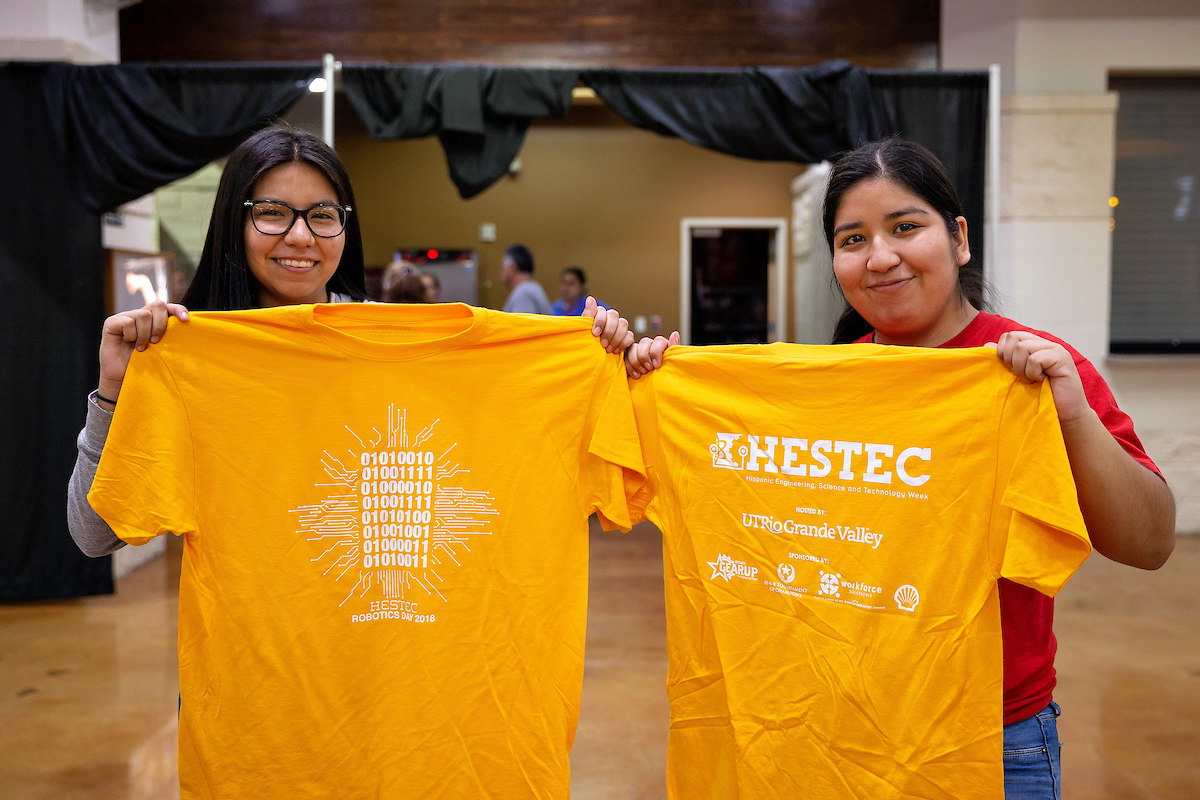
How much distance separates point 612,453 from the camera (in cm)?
137

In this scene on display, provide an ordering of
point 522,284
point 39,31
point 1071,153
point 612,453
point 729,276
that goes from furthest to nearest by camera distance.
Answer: point 729,276
point 522,284
point 1071,153
point 39,31
point 612,453

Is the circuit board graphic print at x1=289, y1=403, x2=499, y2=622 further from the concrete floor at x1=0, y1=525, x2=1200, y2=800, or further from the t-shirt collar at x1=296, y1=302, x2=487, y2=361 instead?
the concrete floor at x1=0, y1=525, x2=1200, y2=800

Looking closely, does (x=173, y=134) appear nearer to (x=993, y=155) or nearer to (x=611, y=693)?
(x=611, y=693)

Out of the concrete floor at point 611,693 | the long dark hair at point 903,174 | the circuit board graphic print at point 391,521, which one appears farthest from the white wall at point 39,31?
the long dark hair at point 903,174

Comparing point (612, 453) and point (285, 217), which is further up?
point (285, 217)

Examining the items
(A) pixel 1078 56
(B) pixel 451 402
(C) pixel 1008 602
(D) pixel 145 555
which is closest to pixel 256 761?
(B) pixel 451 402

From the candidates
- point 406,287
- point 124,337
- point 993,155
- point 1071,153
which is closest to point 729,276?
point 1071,153

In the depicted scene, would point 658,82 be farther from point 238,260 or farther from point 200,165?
point 238,260

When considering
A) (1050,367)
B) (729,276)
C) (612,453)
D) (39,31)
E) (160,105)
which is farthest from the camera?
(729,276)

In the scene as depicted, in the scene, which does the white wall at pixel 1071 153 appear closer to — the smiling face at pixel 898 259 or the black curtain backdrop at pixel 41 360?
the smiling face at pixel 898 259

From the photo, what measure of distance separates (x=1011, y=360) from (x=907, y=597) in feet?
1.31

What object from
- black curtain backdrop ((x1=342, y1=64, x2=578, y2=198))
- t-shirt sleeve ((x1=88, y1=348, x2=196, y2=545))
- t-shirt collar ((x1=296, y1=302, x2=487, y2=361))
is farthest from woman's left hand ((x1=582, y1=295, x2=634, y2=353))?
black curtain backdrop ((x1=342, y1=64, x2=578, y2=198))

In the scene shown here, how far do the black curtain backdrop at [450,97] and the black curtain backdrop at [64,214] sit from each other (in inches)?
11.8

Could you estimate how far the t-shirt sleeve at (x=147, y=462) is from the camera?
128 cm
